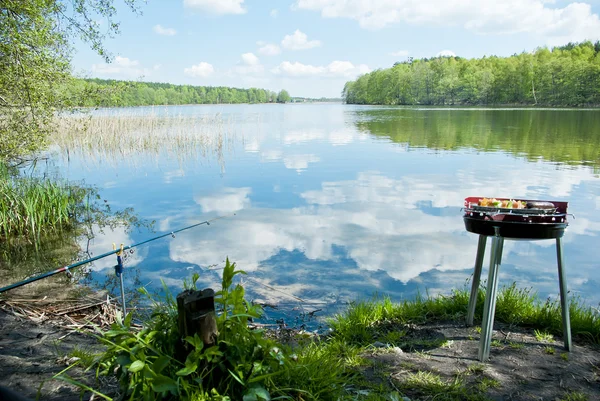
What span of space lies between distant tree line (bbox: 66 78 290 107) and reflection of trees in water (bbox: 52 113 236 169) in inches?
67.1

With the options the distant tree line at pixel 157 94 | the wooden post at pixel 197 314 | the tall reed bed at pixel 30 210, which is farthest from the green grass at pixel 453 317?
the distant tree line at pixel 157 94

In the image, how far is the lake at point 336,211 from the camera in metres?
6.74

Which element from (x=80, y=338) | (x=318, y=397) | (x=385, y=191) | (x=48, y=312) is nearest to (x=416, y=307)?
(x=318, y=397)

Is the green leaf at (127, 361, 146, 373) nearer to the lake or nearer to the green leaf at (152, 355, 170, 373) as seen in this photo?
the green leaf at (152, 355, 170, 373)

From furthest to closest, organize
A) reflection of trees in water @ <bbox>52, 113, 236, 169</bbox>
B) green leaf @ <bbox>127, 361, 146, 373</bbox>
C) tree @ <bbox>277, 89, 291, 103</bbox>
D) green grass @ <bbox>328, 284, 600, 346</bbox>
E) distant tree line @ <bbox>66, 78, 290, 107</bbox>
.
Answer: tree @ <bbox>277, 89, 291, 103</bbox> < reflection of trees in water @ <bbox>52, 113, 236, 169</bbox> < distant tree line @ <bbox>66, 78, 290, 107</bbox> < green grass @ <bbox>328, 284, 600, 346</bbox> < green leaf @ <bbox>127, 361, 146, 373</bbox>

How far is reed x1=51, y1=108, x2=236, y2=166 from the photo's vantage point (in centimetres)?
2245

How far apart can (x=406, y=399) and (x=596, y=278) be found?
5321 mm

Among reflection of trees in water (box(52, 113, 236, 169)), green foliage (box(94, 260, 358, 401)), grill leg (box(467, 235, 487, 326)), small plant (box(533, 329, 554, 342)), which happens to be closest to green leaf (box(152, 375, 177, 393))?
green foliage (box(94, 260, 358, 401))

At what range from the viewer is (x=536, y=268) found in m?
7.11

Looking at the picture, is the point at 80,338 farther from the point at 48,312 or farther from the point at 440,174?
the point at 440,174

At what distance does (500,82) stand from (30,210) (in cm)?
10996

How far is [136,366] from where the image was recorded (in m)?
2.19

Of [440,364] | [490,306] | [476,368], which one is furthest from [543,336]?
[440,364]

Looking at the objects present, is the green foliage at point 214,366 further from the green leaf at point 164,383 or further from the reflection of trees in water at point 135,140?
the reflection of trees in water at point 135,140
